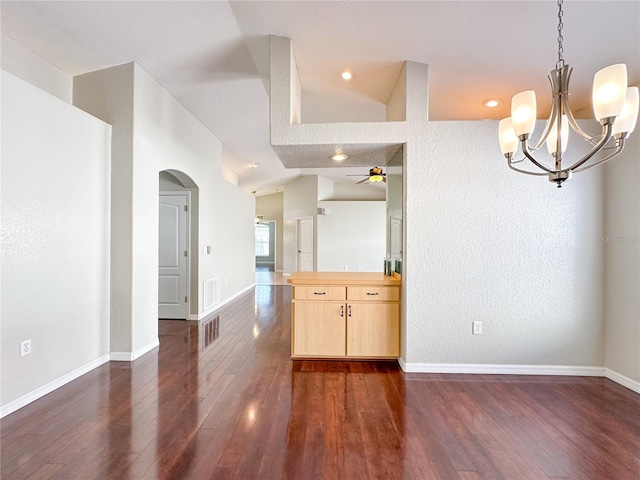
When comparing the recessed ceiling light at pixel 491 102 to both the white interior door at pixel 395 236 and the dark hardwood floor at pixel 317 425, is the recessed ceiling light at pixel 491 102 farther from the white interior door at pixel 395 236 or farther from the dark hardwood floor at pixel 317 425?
the dark hardwood floor at pixel 317 425

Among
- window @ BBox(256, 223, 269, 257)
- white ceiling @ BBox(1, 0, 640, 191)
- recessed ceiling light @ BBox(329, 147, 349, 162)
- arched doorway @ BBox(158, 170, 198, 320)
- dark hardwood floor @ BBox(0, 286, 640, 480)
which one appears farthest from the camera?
window @ BBox(256, 223, 269, 257)

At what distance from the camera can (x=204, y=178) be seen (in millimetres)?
5340

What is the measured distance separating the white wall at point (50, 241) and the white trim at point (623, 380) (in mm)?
4981

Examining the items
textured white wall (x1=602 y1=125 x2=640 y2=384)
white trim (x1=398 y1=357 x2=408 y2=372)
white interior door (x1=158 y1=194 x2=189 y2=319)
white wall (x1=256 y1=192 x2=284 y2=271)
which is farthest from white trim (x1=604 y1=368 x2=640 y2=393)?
white wall (x1=256 y1=192 x2=284 y2=271)

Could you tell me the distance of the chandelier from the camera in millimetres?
1625

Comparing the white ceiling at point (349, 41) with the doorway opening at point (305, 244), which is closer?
the white ceiling at point (349, 41)

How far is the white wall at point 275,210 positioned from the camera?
13203mm

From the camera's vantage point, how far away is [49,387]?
8.90ft

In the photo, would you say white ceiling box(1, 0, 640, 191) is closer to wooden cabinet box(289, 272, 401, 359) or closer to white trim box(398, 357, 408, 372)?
wooden cabinet box(289, 272, 401, 359)

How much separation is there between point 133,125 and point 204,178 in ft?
6.26

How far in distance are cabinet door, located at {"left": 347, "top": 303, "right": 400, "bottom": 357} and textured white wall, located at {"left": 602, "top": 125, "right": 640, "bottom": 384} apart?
1.97m

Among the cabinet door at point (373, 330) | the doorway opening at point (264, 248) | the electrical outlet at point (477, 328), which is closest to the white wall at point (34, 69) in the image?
the cabinet door at point (373, 330)

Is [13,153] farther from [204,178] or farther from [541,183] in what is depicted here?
[541,183]

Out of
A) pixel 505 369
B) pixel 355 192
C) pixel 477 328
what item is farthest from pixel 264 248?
pixel 505 369
